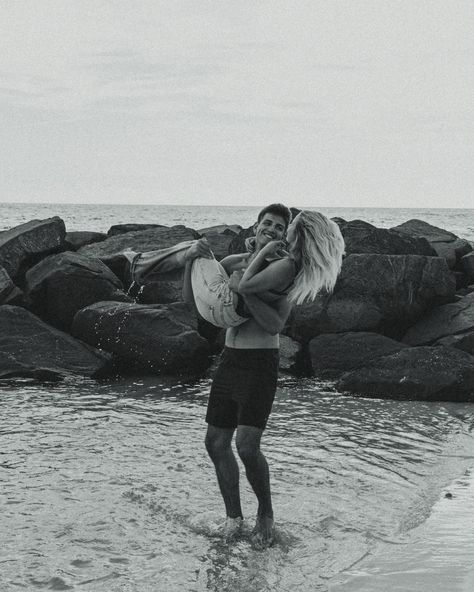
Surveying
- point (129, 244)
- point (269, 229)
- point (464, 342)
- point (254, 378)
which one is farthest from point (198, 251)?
point (129, 244)

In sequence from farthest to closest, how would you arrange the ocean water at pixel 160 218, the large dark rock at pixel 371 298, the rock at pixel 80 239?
the ocean water at pixel 160 218 < the rock at pixel 80 239 < the large dark rock at pixel 371 298

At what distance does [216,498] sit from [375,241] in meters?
8.40

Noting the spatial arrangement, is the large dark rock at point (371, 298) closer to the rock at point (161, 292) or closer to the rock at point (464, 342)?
the rock at point (464, 342)

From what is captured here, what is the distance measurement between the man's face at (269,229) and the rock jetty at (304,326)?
5311 millimetres

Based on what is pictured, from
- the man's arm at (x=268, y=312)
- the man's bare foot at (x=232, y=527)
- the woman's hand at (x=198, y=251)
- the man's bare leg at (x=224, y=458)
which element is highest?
the woman's hand at (x=198, y=251)

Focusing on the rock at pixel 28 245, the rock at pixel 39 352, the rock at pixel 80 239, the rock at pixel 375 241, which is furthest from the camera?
the rock at pixel 80 239

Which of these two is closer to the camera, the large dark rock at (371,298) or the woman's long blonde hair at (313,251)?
the woman's long blonde hair at (313,251)

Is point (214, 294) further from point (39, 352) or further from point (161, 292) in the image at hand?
point (161, 292)

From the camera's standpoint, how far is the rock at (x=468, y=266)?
15.5 meters

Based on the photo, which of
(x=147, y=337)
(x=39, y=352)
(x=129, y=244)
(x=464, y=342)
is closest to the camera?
(x=39, y=352)

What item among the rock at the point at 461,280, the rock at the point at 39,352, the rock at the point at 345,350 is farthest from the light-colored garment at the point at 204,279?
the rock at the point at 461,280

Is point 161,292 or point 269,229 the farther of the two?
point 161,292

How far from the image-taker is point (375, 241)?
13531 mm

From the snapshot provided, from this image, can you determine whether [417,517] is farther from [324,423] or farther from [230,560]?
[324,423]
